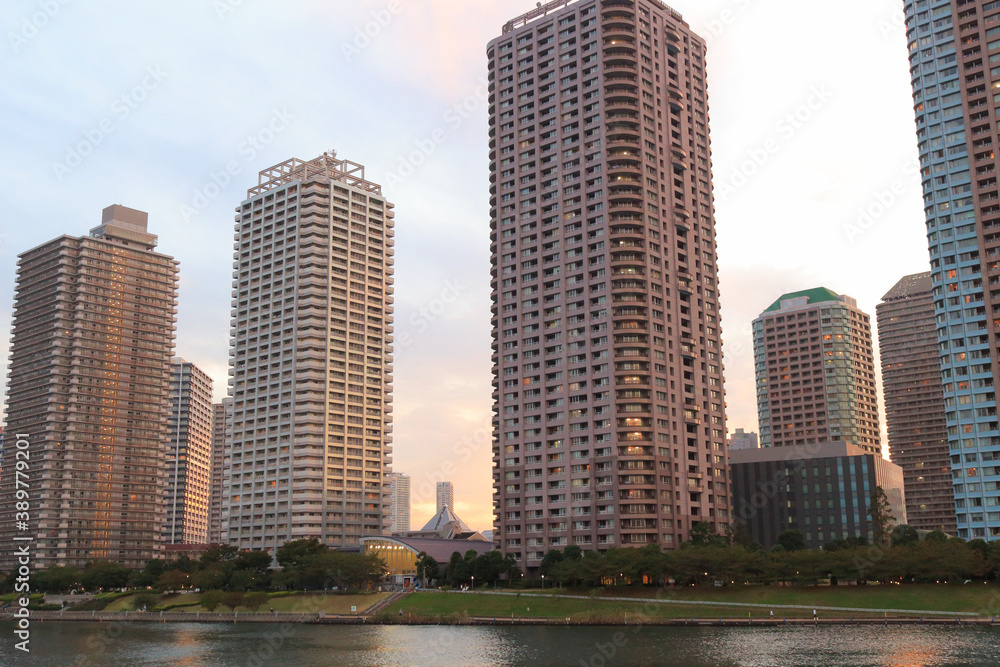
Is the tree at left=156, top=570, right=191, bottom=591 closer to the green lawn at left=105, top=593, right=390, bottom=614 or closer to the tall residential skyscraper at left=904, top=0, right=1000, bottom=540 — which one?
the green lawn at left=105, top=593, right=390, bottom=614

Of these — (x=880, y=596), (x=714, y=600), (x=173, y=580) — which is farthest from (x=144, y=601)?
(x=880, y=596)

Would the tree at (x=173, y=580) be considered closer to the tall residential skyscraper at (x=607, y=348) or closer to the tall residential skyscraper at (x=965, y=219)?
the tall residential skyscraper at (x=607, y=348)

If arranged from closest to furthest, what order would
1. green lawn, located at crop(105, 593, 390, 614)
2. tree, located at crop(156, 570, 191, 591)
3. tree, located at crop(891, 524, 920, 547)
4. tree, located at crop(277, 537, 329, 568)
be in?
green lawn, located at crop(105, 593, 390, 614), tree, located at crop(891, 524, 920, 547), tree, located at crop(156, 570, 191, 591), tree, located at crop(277, 537, 329, 568)

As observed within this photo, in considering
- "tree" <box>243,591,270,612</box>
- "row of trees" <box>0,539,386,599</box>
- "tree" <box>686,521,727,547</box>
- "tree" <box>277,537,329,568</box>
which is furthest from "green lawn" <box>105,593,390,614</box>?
"tree" <box>686,521,727,547</box>

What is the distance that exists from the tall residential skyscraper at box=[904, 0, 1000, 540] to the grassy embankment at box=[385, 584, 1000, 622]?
145 feet

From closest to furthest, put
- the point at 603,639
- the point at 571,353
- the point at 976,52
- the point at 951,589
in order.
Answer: the point at 603,639 < the point at 951,589 < the point at 976,52 < the point at 571,353

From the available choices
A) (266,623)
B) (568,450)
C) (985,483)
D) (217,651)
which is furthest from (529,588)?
(985,483)

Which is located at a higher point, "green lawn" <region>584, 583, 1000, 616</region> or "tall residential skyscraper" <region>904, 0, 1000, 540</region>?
"tall residential skyscraper" <region>904, 0, 1000, 540</region>

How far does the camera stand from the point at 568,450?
599ft

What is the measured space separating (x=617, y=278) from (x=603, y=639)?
90.3 meters

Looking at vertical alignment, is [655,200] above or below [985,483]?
above

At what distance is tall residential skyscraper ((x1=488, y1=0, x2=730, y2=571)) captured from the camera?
177000 millimetres

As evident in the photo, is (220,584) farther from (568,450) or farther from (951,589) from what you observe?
(951,589)

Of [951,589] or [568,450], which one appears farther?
[568,450]
